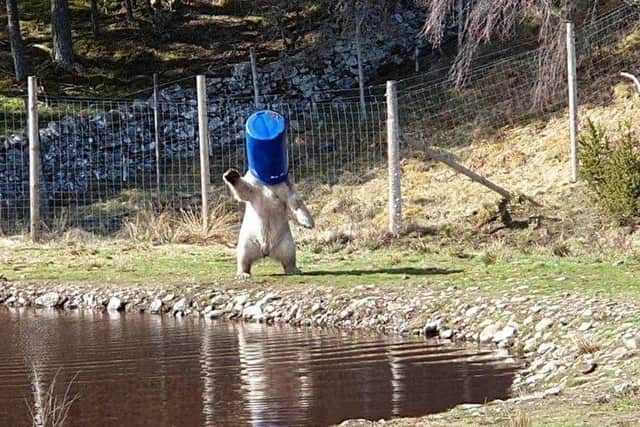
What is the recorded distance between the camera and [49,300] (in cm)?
1319

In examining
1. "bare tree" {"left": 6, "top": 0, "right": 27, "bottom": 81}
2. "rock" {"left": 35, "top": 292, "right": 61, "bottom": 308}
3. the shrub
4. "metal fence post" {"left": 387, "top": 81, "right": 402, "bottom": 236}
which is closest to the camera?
"rock" {"left": 35, "top": 292, "right": 61, "bottom": 308}

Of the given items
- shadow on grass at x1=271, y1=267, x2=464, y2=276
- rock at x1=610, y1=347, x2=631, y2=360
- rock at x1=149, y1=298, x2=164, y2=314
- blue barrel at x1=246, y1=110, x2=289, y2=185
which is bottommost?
rock at x1=610, y1=347, x2=631, y2=360

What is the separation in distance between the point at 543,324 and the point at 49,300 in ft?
21.3

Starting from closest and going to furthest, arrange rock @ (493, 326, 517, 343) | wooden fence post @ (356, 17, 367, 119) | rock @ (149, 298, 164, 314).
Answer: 1. rock @ (493, 326, 517, 343)
2. rock @ (149, 298, 164, 314)
3. wooden fence post @ (356, 17, 367, 119)

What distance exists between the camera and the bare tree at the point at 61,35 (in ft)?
101

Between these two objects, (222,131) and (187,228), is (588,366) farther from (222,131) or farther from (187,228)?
(222,131)

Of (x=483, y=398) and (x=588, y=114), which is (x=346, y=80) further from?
(x=483, y=398)

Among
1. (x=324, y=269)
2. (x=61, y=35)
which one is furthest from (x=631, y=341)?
(x=61, y=35)

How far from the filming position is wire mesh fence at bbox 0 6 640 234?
24.0 m

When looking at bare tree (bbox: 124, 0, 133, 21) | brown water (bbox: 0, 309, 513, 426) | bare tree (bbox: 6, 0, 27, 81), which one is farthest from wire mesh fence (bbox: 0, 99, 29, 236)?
brown water (bbox: 0, 309, 513, 426)

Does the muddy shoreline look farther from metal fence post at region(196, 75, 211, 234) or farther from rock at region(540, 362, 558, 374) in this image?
metal fence post at region(196, 75, 211, 234)

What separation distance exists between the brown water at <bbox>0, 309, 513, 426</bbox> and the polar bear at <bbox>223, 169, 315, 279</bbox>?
59.6 inches

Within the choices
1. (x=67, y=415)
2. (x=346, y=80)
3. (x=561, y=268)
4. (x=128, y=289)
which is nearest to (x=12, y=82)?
(x=346, y=80)

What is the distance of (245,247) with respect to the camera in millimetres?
12609
